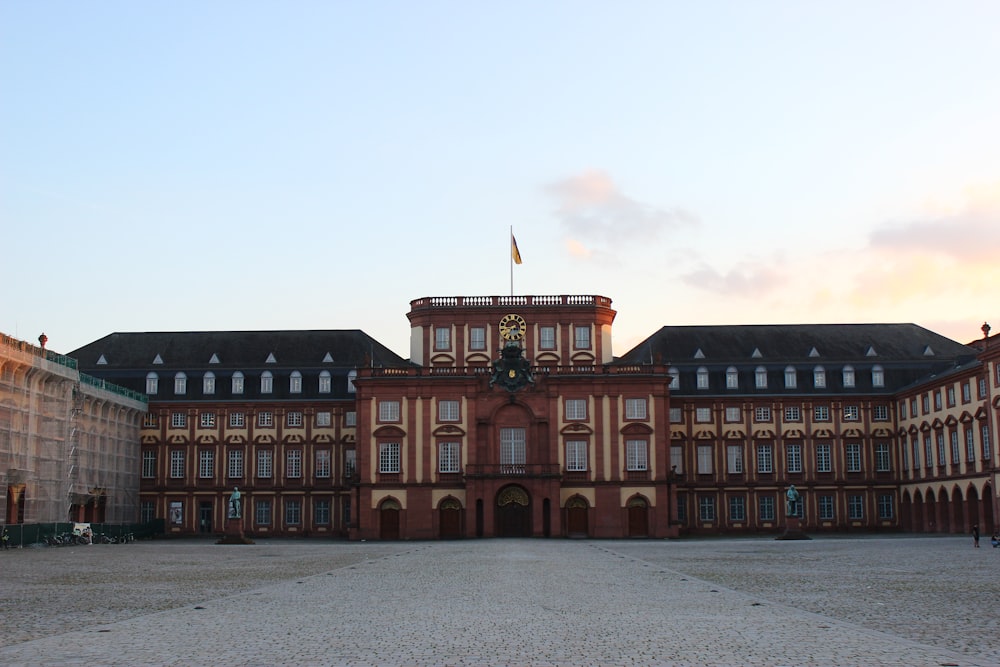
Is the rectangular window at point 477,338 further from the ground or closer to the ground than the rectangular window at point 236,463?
further from the ground

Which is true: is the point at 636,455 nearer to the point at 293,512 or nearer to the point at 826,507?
the point at 826,507

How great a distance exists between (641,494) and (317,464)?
83.6 ft

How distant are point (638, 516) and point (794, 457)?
15.9 metres

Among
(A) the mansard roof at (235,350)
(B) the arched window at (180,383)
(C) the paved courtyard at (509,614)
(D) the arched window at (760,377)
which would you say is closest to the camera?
(C) the paved courtyard at (509,614)

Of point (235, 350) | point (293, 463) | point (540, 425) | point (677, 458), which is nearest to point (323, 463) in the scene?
point (293, 463)

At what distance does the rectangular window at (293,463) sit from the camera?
3676 inches

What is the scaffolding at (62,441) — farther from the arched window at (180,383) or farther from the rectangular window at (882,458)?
the rectangular window at (882,458)

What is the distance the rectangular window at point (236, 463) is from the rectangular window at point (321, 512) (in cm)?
623

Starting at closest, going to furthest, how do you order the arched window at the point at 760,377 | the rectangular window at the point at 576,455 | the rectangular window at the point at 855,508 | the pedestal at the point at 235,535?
the pedestal at the point at 235,535, the rectangular window at the point at 576,455, the rectangular window at the point at 855,508, the arched window at the point at 760,377

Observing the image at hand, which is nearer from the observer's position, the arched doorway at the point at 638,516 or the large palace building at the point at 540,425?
the arched doorway at the point at 638,516

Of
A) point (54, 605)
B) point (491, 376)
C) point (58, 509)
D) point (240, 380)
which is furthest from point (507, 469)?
point (54, 605)

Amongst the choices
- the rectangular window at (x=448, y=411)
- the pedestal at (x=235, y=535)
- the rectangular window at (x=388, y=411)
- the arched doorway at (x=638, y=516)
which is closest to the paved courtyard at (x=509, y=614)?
the pedestal at (x=235, y=535)

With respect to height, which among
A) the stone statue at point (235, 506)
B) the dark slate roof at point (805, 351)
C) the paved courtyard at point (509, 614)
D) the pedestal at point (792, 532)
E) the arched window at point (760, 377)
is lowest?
the pedestal at point (792, 532)

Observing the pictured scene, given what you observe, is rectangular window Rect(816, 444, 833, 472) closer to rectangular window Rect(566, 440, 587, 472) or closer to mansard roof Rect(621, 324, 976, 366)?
mansard roof Rect(621, 324, 976, 366)
